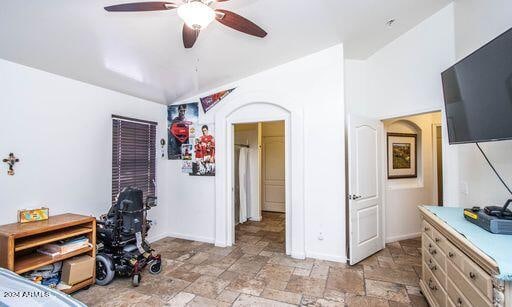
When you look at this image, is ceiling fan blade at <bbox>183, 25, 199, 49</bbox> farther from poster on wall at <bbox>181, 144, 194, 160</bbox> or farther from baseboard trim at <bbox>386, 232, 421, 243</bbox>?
baseboard trim at <bbox>386, 232, 421, 243</bbox>

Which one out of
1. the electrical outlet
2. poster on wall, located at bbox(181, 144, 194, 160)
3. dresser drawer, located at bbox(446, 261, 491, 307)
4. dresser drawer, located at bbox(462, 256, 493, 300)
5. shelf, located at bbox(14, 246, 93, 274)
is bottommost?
shelf, located at bbox(14, 246, 93, 274)

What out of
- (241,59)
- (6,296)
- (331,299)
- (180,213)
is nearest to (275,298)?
(331,299)

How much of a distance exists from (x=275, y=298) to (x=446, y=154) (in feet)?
8.34

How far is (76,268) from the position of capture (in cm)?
253

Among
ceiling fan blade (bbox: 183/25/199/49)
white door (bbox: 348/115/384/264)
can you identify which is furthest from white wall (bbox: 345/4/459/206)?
ceiling fan blade (bbox: 183/25/199/49)

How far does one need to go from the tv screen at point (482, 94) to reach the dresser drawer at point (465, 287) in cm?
97

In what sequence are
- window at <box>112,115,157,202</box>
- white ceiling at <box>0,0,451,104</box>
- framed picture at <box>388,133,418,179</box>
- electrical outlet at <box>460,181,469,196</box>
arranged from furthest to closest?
framed picture at <box>388,133,418,179</box>, window at <box>112,115,157,202</box>, electrical outlet at <box>460,181,469,196</box>, white ceiling at <box>0,0,451,104</box>

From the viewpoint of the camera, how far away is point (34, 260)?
2.36m

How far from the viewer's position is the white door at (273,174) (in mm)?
6438

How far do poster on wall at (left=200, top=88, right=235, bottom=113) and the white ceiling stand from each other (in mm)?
270

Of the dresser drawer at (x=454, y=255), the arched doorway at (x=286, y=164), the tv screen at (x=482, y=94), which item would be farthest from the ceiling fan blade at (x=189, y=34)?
the dresser drawer at (x=454, y=255)

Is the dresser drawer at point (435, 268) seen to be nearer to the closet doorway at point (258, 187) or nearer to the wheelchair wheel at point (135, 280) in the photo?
the closet doorway at point (258, 187)

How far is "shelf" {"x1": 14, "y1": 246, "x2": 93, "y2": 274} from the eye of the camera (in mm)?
2207

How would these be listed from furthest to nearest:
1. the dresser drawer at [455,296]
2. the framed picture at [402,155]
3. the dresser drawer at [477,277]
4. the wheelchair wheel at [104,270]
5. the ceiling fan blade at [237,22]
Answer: the framed picture at [402,155] < the wheelchair wheel at [104,270] < the ceiling fan blade at [237,22] < the dresser drawer at [455,296] < the dresser drawer at [477,277]
